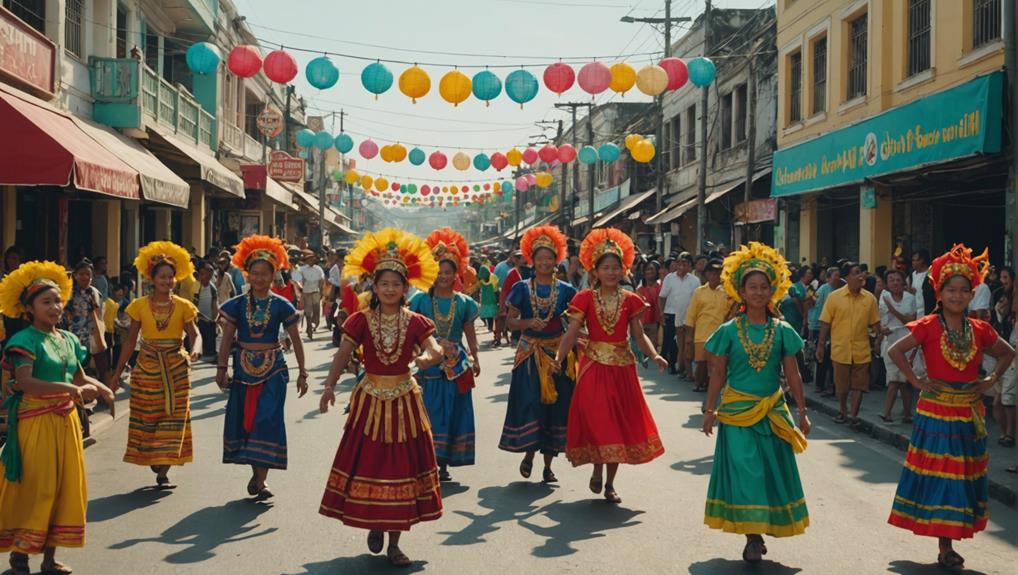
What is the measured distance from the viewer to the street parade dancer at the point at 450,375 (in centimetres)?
820

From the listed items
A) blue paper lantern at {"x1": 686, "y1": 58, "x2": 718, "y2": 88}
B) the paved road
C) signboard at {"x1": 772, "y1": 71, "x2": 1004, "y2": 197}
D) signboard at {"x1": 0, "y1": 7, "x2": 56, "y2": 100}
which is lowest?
the paved road

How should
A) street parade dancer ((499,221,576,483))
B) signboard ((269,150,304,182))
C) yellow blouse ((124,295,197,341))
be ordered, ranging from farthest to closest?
signboard ((269,150,304,182))
street parade dancer ((499,221,576,483))
yellow blouse ((124,295,197,341))

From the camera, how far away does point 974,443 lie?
610 centimetres

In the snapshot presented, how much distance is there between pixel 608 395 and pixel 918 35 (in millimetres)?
12901

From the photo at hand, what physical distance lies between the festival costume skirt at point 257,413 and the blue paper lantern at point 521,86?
390 inches

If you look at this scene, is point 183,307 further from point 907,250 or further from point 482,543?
point 907,250

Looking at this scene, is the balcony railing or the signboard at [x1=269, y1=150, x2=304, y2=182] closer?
the balcony railing

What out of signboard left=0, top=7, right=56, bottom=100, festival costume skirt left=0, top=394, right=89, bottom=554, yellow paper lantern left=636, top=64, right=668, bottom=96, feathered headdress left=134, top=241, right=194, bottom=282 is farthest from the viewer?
yellow paper lantern left=636, top=64, right=668, bottom=96

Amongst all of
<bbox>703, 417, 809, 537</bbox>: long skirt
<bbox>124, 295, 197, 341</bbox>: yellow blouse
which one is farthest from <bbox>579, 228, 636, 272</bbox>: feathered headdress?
<bbox>124, 295, 197, 341</bbox>: yellow blouse

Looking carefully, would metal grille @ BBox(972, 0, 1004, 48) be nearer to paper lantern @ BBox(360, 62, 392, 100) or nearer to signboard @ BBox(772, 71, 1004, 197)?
signboard @ BBox(772, 71, 1004, 197)

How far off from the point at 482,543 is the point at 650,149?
18785 millimetres

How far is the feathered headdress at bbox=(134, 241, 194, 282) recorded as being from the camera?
329 inches

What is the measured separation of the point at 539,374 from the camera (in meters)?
8.66

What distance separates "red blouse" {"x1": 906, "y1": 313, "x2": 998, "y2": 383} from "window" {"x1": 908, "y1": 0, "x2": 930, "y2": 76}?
1226 cm
